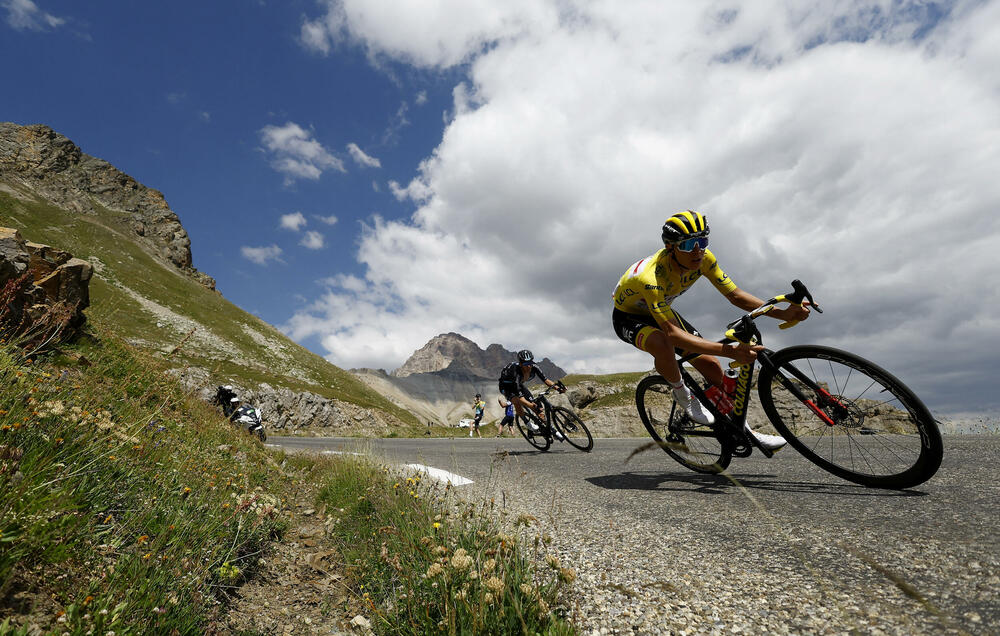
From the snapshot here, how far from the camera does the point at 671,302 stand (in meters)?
5.37

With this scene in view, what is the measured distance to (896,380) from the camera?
371cm

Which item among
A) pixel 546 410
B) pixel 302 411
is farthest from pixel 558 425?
pixel 302 411

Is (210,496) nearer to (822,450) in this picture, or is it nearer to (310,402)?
(822,450)

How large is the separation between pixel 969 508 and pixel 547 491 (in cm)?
325

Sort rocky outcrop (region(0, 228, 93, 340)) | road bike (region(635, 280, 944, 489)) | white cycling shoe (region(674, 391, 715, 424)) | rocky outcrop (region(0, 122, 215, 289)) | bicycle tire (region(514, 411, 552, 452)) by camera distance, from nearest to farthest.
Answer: road bike (region(635, 280, 944, 489)) < white cycling shoe (region(674, 391, 715, 424)) < rocky outcrop (region(0, 228, 93, 340)) < bicycle tire (region(514, 411, 552, 452)) < rocky outcrop (region(0, 122, 215, 289))

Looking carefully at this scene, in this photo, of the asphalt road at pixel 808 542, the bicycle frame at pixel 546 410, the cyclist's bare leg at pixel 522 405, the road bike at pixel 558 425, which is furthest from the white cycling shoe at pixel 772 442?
the cyclist's bare leg at pixel 522 405

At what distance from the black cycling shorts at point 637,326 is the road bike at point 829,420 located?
0.50 meters

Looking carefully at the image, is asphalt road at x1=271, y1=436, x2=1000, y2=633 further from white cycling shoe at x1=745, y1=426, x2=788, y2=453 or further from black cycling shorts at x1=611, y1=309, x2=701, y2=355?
black cycling shorts at x1=611, y1=309, x2=701, y2=355

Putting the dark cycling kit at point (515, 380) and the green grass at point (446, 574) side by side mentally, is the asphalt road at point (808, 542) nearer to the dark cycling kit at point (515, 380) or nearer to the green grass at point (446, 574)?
the green grass at point (446, 574)

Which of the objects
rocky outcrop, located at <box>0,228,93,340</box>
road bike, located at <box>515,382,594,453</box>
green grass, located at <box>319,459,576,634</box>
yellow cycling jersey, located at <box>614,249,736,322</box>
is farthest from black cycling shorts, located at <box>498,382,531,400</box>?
rocky outcrop, located at <box>0,228,93,340</box>

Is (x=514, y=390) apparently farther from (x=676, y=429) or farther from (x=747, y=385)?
(x=747, y=385)

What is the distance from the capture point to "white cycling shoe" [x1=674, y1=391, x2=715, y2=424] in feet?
16.4

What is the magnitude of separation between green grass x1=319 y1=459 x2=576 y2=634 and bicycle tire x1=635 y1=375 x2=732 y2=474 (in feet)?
10.1

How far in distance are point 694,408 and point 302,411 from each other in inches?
2202
